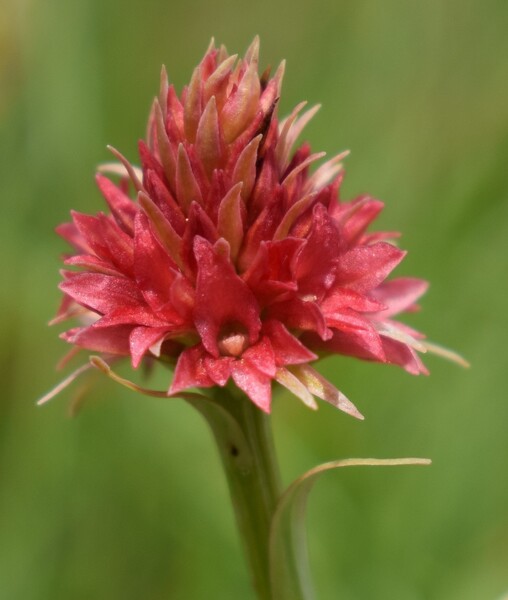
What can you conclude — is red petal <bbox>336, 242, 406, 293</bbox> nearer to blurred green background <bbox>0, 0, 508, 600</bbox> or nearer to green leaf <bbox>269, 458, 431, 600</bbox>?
green leaf <bbox>269, 458, 431, 600</bbox>

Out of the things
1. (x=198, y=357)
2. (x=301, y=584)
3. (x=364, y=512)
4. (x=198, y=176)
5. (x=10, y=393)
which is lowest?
(x=364, y=512)

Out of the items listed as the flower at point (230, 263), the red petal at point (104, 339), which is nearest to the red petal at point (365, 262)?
the flower at point (230, 263)

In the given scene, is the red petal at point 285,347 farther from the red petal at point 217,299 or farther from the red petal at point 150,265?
the red petal at point 150,265

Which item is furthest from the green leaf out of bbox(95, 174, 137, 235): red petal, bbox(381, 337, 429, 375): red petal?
bbox(95, 174, 137, 235): red petal

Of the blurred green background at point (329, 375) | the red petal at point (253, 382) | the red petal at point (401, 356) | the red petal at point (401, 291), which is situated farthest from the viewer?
the blurred green background at point (329, 375)

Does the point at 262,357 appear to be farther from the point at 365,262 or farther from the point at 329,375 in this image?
the point at 329,375

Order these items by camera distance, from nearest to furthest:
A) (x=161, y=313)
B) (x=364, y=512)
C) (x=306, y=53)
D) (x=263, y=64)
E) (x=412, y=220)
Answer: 1. (x=161, y=313)
2. (x=364, y=512)
3. (x=412, y=220)
4. (x=306, y=53)
5. (x=263, y=64)

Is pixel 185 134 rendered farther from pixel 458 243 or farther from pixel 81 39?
pixel 81 39

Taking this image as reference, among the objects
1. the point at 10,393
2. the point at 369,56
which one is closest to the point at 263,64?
the point at 369,56
